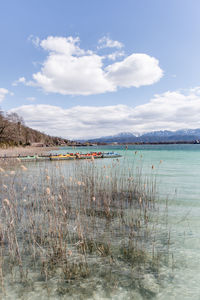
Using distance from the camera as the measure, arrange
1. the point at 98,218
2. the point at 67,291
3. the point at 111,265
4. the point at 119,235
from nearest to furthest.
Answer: the point at 67,291 → the point at 111,265 → the point at 119,235 → the point at 98,218

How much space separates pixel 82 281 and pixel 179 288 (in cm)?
167

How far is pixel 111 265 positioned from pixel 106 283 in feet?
1.42

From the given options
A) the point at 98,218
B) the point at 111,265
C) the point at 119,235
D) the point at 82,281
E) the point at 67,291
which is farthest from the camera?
the point at 98,218

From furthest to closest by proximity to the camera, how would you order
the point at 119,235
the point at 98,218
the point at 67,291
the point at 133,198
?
the point at 133,198 < the point at 98,218 < the point at 119,235 < the point at 67,291

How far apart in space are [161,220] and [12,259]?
14.4 ft

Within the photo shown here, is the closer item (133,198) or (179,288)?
(179,288)

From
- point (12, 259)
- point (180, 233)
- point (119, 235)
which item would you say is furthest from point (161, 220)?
point (12, 259)

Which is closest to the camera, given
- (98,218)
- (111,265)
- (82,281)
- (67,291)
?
(67,291)

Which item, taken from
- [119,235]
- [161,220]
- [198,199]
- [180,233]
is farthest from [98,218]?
[198,199]

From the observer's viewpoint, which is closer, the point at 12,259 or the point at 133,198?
the point at 12,259

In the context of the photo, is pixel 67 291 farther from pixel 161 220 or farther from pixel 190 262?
pixel 161 220

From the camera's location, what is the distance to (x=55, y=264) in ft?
12.6

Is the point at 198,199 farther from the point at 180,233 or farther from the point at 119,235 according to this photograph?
the point at 119,235

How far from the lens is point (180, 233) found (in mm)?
5391
